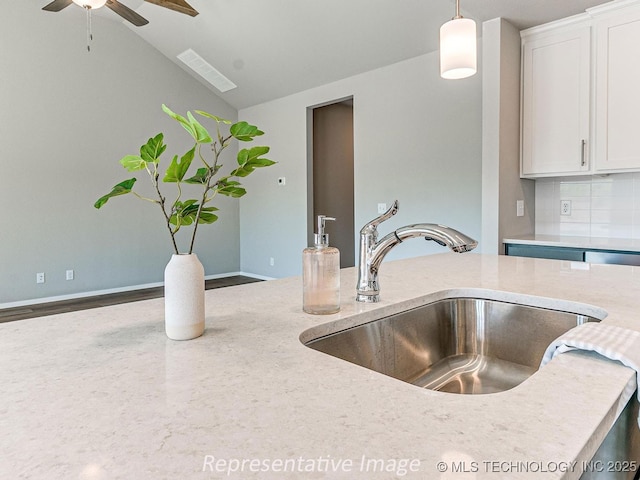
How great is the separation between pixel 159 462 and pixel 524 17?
3646 millimetres

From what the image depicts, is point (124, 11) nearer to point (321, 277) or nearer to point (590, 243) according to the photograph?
point (321, 277)

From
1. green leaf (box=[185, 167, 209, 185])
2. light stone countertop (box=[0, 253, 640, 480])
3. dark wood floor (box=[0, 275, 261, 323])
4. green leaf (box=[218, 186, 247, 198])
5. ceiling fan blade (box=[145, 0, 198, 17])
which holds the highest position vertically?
ceiling fan blade (box=[145, 0, 198, 17])

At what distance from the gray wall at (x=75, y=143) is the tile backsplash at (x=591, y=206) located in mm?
4448

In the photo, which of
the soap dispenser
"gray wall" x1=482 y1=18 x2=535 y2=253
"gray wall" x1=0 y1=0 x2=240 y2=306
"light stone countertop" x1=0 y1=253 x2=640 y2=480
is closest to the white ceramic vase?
"light stone countertop" x1=0 y1=253 x2=640 y2=480

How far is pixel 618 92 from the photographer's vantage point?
288 centimetres

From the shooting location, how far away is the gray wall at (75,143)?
4500 mm

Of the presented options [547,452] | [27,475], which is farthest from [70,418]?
[547,452]

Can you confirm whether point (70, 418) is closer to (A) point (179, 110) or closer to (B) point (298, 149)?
(B) point (298, 149)

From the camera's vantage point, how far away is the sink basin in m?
1.01

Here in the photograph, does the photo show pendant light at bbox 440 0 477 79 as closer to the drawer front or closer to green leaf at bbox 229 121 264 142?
green leaf at bbox 229 121 264 142

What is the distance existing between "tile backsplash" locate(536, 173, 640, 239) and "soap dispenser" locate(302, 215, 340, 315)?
3126 millimetres

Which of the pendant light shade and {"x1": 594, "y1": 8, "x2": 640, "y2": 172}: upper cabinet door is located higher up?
the pendant light shade

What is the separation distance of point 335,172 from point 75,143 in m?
3.20

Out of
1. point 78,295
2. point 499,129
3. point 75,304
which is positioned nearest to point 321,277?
point 499,129
